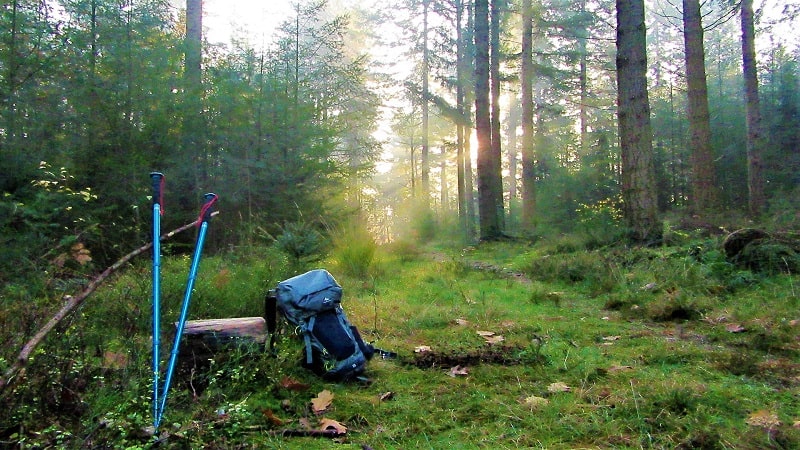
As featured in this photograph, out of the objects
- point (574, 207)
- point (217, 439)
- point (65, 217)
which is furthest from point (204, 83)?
point (574, 207)

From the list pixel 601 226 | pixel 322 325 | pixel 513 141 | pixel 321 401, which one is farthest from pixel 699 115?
pixel 513 141

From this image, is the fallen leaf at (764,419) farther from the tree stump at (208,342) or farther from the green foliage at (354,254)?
the green foliage at (354,254)

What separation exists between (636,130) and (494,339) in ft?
18.5

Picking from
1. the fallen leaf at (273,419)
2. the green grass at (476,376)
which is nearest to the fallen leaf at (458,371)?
the green grass at (476,376)

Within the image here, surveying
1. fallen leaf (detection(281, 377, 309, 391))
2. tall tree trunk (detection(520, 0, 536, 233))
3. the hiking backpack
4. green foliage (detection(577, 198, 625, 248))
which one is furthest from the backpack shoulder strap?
tall tree trunk (detection(520, 0, 536, 233))

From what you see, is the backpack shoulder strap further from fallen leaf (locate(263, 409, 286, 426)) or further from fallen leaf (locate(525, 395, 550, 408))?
fallen leaf (locate(525, 395, 550, 408))

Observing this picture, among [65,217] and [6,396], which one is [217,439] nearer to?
[6,396]

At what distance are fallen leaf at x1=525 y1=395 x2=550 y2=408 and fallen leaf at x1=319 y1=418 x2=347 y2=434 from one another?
95 centimetres

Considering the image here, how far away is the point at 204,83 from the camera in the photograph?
33.5 feet

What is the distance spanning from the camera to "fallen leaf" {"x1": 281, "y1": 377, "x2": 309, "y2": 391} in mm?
2951

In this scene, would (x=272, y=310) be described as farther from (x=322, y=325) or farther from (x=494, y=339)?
(x=494, y=339)

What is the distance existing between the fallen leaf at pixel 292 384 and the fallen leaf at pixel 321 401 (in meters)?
0.12

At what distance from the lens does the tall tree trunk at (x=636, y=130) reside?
8.13m

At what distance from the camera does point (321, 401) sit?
2.84 meters
